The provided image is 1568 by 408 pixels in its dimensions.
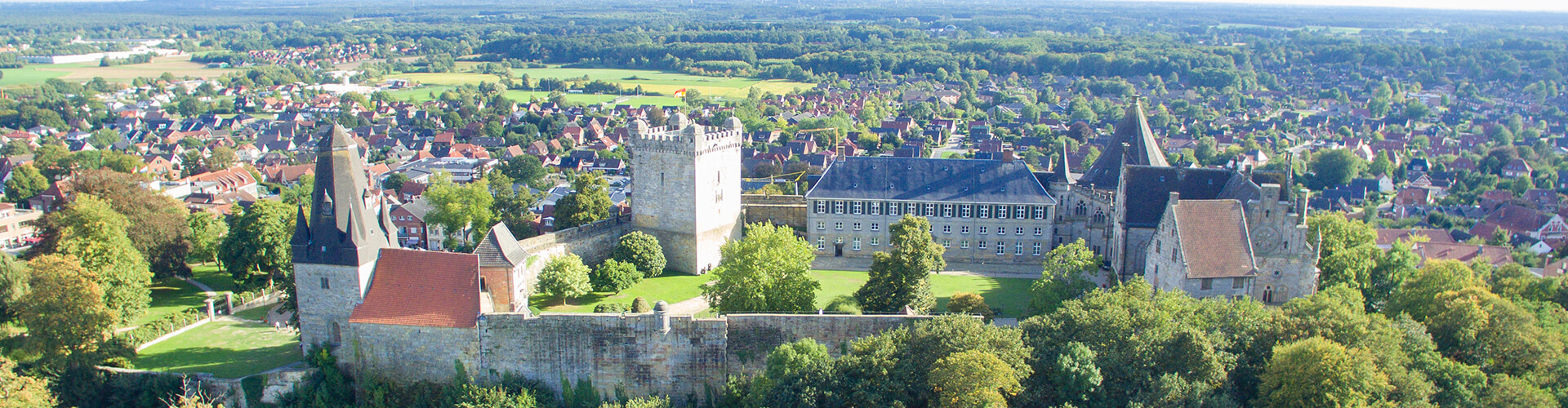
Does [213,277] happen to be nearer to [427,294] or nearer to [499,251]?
[499,251]

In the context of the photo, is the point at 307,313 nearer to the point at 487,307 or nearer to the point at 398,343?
the point at 398,343

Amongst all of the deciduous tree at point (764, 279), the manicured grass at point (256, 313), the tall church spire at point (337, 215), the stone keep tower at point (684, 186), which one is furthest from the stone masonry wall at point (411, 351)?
the stone keep tower at point (684, 186)

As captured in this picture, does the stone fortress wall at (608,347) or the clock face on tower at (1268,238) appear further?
the clock face on tower at (1268,238)

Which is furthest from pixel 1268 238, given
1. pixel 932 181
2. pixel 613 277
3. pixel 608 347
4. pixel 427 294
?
pixel 427 294

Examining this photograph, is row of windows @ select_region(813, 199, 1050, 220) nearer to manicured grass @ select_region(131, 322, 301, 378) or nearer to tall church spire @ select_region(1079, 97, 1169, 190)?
tall church spire @ select_region(1079, 97, 1169, 190)

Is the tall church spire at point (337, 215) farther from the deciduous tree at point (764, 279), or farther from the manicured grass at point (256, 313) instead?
the deciduous tree at point (764, 279)

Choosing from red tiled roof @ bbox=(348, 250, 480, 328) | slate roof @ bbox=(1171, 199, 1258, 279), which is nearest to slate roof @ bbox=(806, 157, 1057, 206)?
slate roof @ bbox=(1171, 199, 1258, 279)
